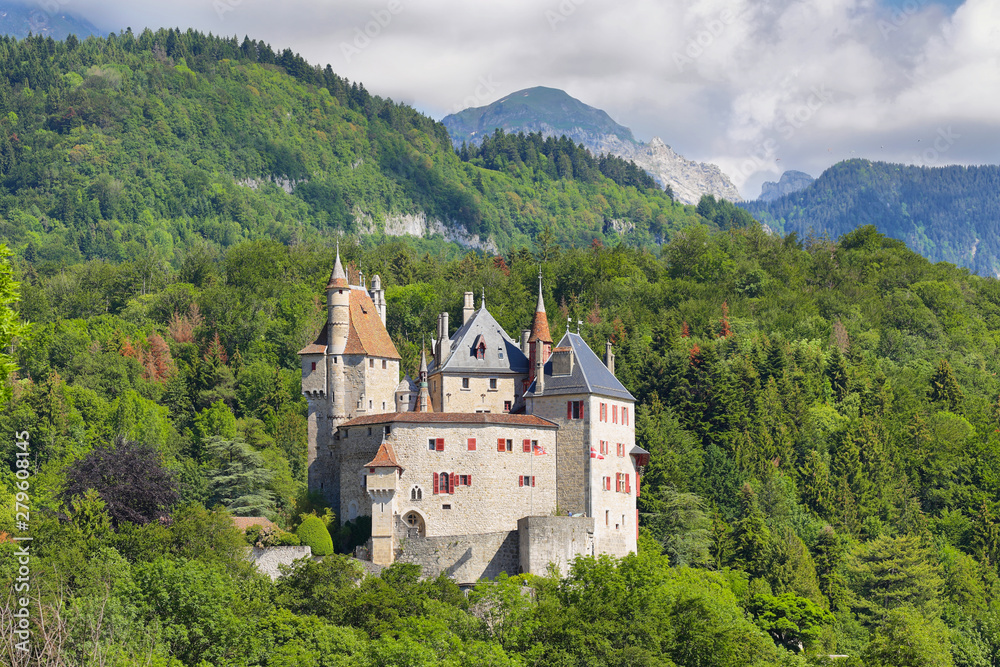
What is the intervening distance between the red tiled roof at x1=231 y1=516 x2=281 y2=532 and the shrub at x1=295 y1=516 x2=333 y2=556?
5.90 ft

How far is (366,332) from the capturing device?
70938 mm

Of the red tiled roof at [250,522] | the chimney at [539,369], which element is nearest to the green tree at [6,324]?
the red tiled roof at [250,522]

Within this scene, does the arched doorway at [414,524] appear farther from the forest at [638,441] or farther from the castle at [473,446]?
the forest at [638,441]

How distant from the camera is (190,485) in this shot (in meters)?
76.8

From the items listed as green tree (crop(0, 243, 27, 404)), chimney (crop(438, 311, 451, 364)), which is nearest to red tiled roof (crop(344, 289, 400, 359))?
chimney (crop(438, 311, 451, 364))

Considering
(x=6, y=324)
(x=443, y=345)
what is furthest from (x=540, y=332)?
(x=6, y=324)

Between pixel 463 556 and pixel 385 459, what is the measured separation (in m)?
5.76

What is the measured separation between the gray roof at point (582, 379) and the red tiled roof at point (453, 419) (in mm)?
1948

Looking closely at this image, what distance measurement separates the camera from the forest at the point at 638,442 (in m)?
50.4

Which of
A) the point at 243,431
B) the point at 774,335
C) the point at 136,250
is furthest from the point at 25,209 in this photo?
the point at 774,335

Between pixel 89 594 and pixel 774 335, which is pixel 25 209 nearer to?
pixel 774 335

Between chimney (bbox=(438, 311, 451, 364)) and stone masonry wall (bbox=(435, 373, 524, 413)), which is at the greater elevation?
chimney (bbox=(438, 311, 451, 364))

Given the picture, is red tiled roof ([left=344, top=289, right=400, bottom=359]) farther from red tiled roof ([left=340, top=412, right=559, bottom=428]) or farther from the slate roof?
red tiled roof ([left=340, top=412, right=559, bottom=428])

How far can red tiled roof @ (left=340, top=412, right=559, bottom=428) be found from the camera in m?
63.4
